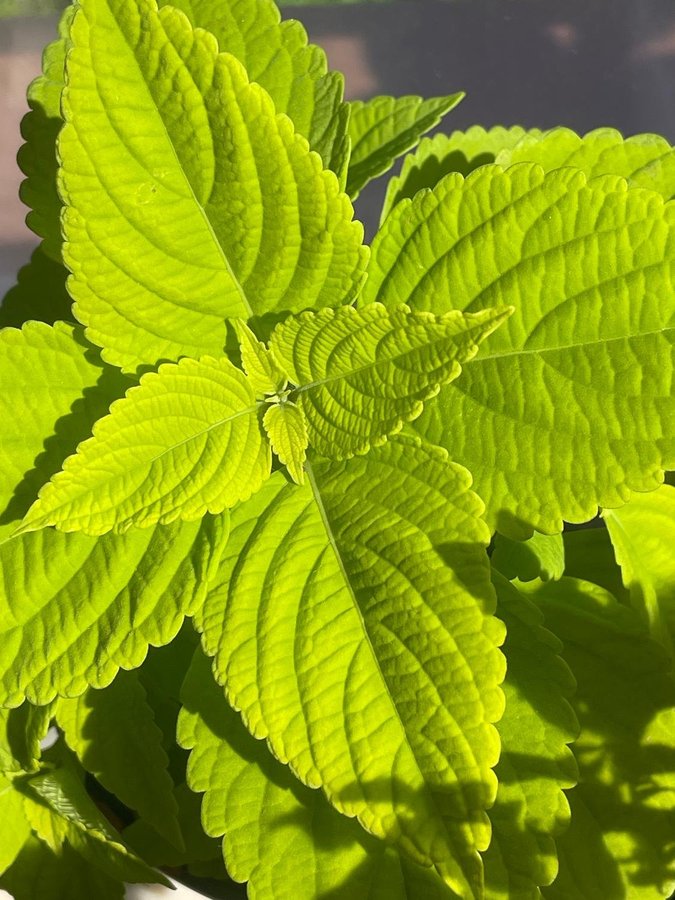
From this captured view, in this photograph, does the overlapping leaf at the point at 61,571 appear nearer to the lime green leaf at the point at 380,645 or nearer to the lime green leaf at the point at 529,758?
the lime green leaf at the point at 380,645

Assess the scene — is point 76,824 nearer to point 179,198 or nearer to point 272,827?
point 272,827

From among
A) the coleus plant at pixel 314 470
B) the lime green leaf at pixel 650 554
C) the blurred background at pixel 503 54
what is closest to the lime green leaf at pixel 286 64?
the coleus plant at pixel 314 470

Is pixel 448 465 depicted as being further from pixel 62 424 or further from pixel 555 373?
pixel 62 424

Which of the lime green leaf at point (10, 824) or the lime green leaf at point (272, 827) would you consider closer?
the lime green leaf at point (272, 827)

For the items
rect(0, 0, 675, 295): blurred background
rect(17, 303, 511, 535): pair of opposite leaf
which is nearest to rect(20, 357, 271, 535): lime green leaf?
rect(17, 303, 511, 535): pair of opposite leaf

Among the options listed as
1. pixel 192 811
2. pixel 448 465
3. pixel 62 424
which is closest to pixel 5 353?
pixel 62 424

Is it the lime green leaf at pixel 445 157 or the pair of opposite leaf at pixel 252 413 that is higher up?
the lime green leaf at pixel 445 157

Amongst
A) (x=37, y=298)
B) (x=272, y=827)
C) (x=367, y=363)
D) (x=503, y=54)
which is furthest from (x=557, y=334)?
(x=503, y=54)
